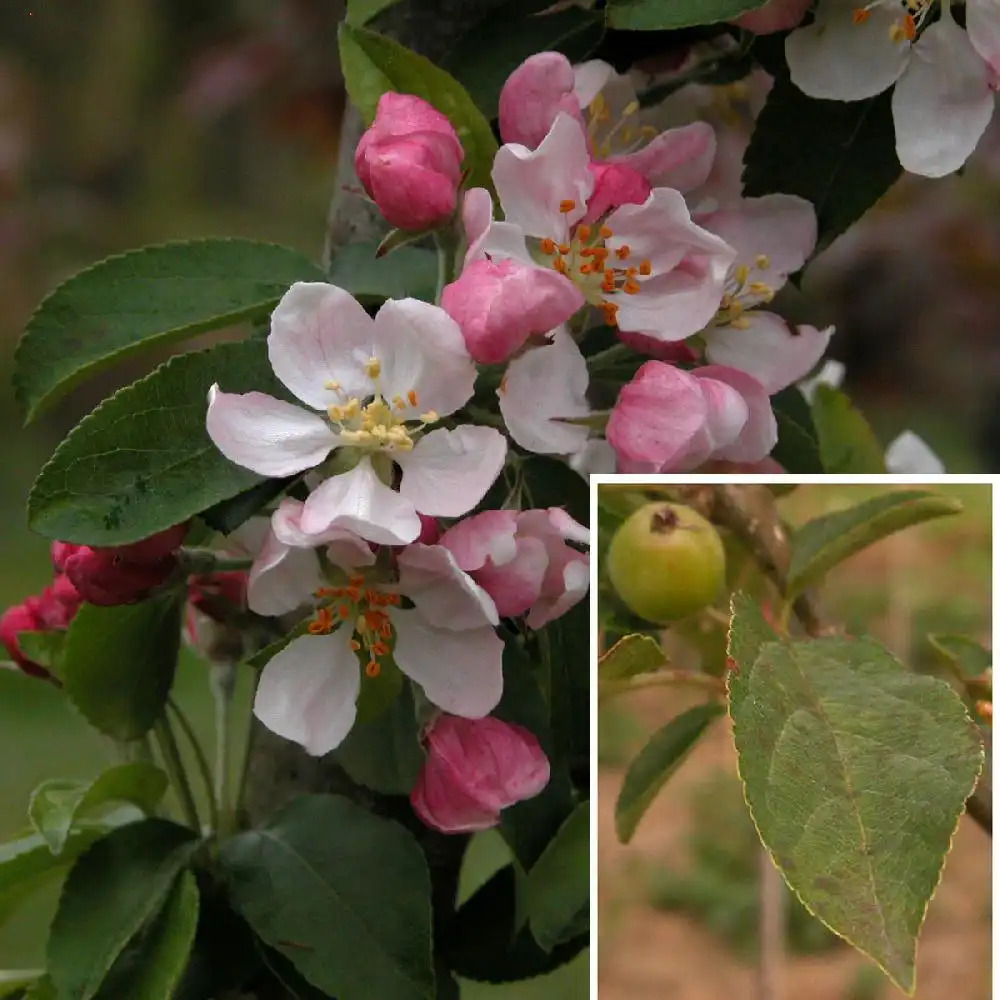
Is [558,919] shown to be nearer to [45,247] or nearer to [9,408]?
[9,408]

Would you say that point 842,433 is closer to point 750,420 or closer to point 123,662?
point 750,420

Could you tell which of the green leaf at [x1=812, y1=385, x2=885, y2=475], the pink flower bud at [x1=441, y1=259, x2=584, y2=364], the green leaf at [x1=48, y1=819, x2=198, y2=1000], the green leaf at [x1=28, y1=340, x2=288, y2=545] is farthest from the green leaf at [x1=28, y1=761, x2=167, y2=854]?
the green leaf at [x1=812, y1=385, x2=885, y2=475]

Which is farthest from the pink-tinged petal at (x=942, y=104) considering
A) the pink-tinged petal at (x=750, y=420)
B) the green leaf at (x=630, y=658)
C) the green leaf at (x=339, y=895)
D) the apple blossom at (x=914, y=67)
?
the green leaf at (x=339, y=895)

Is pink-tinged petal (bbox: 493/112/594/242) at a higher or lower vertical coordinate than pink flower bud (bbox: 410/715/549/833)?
higher

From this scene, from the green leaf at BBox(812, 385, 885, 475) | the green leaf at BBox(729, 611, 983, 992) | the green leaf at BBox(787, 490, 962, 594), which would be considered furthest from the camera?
the green leaf at BBox(812, 385, 885, 475)

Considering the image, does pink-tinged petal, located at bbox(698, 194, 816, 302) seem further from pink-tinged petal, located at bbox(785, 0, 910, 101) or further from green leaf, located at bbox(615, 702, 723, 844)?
green leaf, located at bbox(615, 702, 723, 844)
